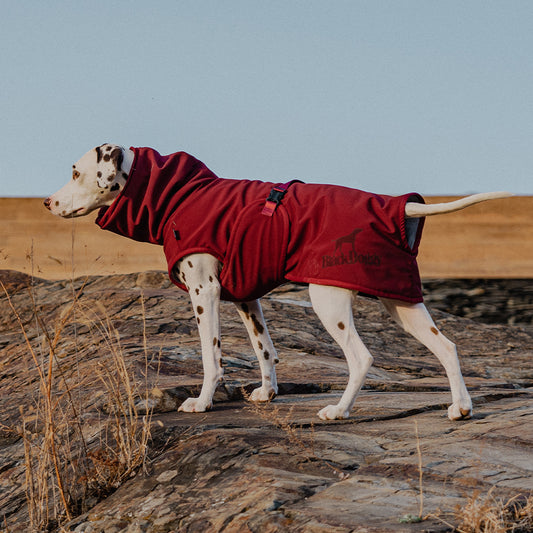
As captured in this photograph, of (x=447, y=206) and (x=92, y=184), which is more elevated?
(x=92, y=184)

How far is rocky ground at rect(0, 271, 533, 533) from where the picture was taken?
3.31 m

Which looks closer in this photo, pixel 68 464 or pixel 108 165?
pixel 68 464

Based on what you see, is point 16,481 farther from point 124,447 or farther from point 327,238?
point 327,238

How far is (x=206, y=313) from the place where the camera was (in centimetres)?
489

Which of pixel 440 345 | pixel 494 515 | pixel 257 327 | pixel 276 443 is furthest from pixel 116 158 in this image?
pixel 494 515

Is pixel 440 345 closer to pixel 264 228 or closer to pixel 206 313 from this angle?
pixel 264 228

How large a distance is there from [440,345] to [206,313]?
1.39m

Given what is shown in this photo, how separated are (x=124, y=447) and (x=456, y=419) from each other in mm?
1837

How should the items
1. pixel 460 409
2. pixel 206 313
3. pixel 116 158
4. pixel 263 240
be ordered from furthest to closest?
1. pixel 116 158
2. pixel 206 313
3. pixel 263 240
4. pixel 460 409

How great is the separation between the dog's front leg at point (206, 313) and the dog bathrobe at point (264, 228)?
7cm

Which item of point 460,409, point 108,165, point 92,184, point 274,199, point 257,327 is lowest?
point 460,409

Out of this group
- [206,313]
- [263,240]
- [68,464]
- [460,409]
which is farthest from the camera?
[206,313]

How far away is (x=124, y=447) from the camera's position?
404cm

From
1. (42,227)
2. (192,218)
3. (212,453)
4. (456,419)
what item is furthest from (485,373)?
(42,227)
